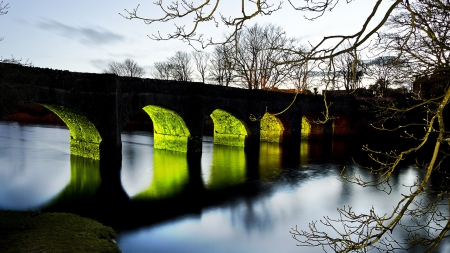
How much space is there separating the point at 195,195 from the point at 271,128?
14765 mm

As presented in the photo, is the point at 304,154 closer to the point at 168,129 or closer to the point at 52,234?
the point at 168,129

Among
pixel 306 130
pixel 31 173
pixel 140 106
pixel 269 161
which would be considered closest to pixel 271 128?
pixel 306 130

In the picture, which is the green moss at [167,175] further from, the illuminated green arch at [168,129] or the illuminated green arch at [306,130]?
the illuminated green arch at [306,130]

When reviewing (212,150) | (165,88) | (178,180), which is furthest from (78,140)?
(212,150)

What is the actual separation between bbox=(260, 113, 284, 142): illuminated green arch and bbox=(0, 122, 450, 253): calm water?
582 centimetres

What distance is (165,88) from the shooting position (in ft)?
52.1

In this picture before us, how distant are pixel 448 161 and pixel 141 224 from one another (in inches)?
648

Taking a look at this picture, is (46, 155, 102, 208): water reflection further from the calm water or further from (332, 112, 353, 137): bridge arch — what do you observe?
(332, 112, 353, 137): bridge arch

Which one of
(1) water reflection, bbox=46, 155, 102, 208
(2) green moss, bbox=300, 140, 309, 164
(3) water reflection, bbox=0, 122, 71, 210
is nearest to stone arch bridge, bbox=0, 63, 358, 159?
(1) water reflection, bbox=46, 155, 102, 208

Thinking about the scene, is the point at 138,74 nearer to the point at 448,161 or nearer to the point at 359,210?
the point at 448,161

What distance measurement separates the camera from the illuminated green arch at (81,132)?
1347 centimetres

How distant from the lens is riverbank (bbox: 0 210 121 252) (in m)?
5.46

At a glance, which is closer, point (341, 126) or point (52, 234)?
point (52, 234)

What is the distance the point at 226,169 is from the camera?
14.7 metres
